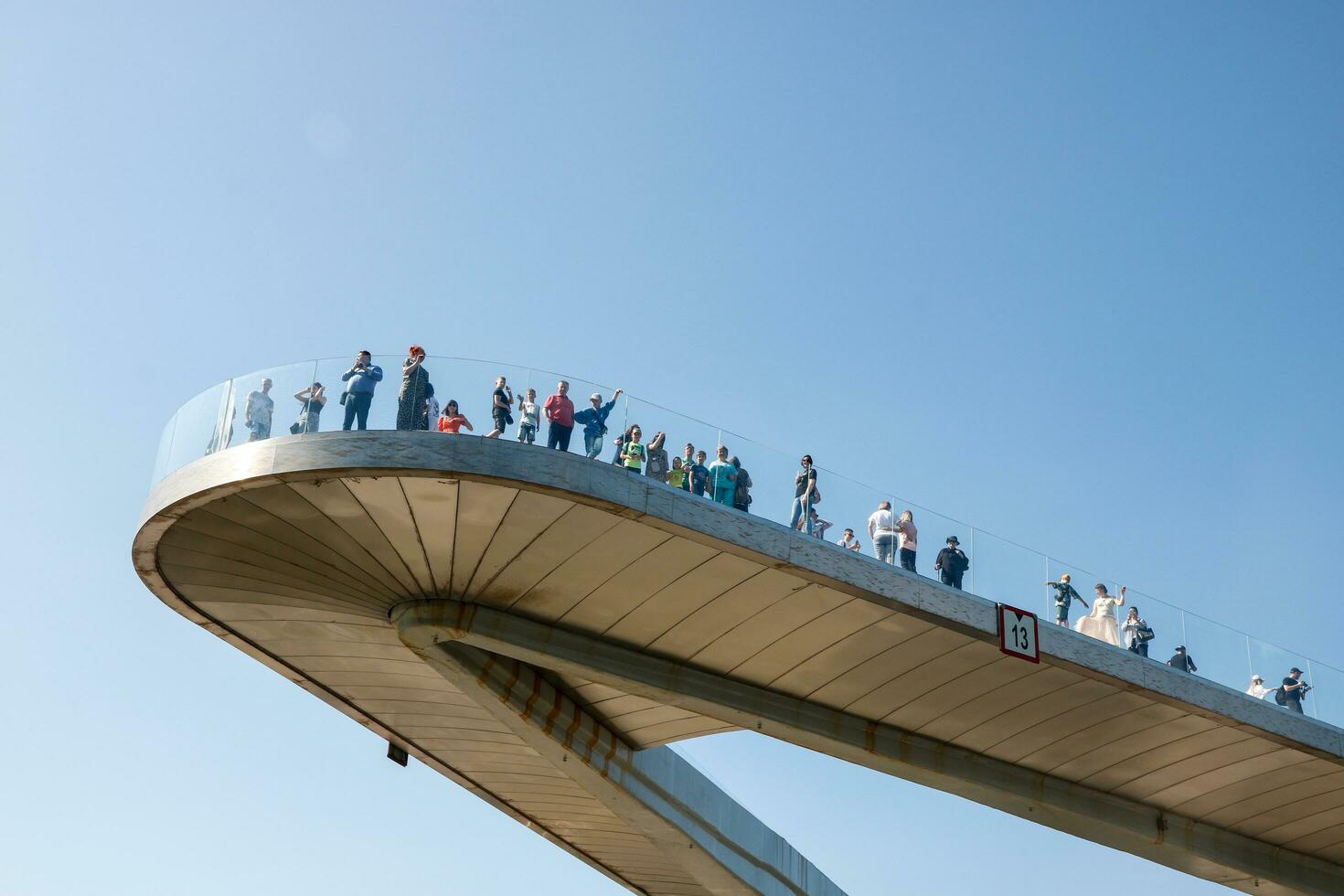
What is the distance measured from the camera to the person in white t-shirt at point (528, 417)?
18.3 metres

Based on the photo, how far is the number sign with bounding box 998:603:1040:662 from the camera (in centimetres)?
2091

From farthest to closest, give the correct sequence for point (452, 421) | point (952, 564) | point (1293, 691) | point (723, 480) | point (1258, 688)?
point (1293, 691), point (1258, 688), point (952, 564), point (723, 480), point (452, 421)

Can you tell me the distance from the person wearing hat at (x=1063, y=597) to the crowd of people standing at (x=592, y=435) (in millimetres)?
2052

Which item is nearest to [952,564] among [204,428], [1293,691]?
[1293,691]

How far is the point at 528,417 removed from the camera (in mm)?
18484

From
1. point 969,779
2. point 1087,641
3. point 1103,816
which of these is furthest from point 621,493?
point 1103,816

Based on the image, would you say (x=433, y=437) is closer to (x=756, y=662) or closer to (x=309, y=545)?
(x=309, y=545)

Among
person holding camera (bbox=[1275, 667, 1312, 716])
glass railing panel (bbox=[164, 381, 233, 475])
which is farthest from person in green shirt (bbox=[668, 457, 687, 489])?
person holding camera (bbox=[1275, 667, 1312, 716])

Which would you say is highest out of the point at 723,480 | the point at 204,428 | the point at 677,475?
the point at 723,480

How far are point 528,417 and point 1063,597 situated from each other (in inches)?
385

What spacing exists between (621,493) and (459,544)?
2510mm

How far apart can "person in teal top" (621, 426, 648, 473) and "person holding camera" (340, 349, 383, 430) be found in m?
3.48

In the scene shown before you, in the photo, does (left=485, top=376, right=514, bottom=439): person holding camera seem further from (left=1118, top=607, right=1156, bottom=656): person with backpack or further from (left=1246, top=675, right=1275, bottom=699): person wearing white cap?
(left=1246, top=675, right=1275, bottom=699): person wearing white cap

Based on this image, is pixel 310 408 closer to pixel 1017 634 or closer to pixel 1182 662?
pixel 1017 634
